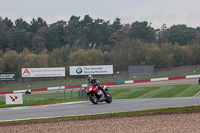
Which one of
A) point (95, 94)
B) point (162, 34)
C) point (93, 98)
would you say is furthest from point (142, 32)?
point (95, 94)

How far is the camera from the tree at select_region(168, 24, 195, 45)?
13688 cm

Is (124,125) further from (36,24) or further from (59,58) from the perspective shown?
(36,24)

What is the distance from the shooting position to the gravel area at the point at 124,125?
1087 centimetres

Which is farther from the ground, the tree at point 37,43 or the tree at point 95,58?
the tree at point 37,43

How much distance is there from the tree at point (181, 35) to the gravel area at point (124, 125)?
127 metres

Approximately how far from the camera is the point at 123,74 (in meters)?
70.1

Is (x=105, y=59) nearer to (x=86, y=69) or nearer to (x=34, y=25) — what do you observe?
(x=86, y=69)

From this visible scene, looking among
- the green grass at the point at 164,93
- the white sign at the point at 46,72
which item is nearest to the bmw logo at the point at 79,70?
the white sign at the point at 46,72

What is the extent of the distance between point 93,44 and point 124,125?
410ft

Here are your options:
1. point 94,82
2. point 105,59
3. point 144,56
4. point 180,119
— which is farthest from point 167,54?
point 180,119

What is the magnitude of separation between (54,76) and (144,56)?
2691cm

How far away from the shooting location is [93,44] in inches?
5369

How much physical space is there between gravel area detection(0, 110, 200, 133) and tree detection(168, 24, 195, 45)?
127 meters

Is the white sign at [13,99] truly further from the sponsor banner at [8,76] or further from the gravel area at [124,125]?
the sponsor banner at [8,76]
